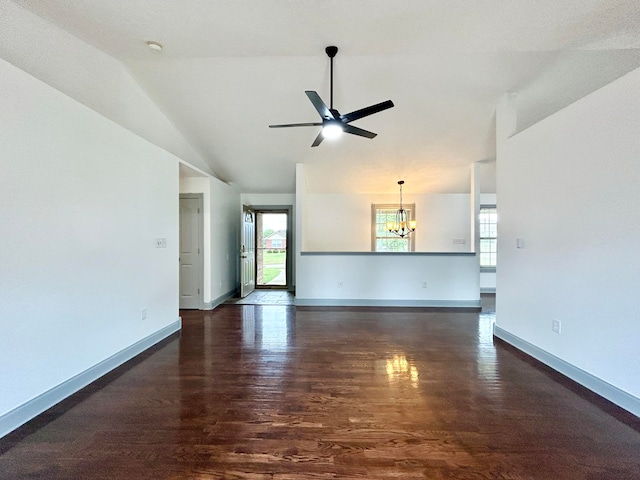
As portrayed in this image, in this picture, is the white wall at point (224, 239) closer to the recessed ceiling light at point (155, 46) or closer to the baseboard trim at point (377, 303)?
the baseboard trim at point (377, 303)

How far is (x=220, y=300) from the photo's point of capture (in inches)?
228

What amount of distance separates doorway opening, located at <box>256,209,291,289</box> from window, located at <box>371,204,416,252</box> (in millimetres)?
2208

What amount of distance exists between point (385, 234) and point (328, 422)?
5.75 metres

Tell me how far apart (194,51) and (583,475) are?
14.2ft

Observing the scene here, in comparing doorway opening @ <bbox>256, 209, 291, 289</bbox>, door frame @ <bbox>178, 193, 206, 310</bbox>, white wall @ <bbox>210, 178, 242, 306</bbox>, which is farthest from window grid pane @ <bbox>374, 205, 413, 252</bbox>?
door frame @ <bbox>178, 193, 206, 310</bbox>

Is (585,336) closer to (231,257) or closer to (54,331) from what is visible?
(54,331)

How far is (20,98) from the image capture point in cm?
201

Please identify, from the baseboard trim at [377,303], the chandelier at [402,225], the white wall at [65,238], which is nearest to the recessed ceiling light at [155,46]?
the white wall at [65,238]

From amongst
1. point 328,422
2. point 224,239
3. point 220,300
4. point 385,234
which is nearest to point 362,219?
point 385,234

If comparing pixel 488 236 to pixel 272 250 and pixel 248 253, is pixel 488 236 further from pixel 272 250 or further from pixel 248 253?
pixel 248 253

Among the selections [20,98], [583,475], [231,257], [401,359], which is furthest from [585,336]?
[231,257]

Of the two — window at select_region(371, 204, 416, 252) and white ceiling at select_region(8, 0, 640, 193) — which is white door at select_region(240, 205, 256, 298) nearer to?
white ceiling at select_region(8, 0, 640, 193)

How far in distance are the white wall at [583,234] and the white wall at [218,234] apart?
464 centimetres

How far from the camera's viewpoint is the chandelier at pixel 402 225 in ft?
21.5
